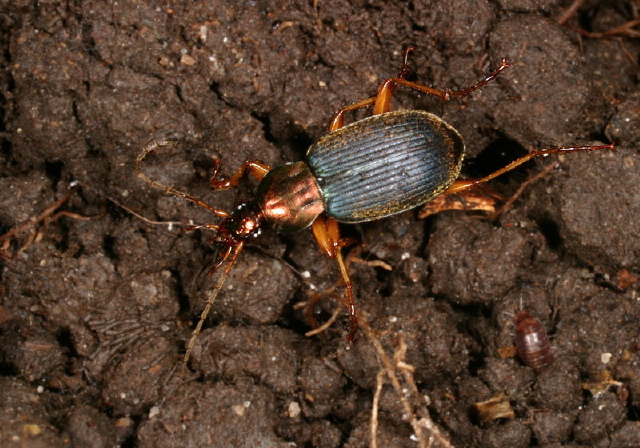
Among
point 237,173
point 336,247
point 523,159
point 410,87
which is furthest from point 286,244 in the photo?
point 523,159

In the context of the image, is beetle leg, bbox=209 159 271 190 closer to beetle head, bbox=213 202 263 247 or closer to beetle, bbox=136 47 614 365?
beetle, bbox=136 47 614 365

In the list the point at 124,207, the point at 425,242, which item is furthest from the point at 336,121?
the point at 124,207

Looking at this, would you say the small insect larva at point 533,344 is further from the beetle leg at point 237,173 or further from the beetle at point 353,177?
the beetle leg at point 237,173

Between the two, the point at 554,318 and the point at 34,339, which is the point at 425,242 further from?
the point at 34,339

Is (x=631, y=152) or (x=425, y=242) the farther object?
(x=425, y=242)

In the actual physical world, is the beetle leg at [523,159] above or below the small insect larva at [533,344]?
above

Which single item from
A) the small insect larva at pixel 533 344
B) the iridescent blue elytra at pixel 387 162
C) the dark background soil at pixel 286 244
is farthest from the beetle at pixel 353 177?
the small insect larva at pixel 533 344

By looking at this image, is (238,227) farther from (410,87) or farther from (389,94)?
(410,87)
